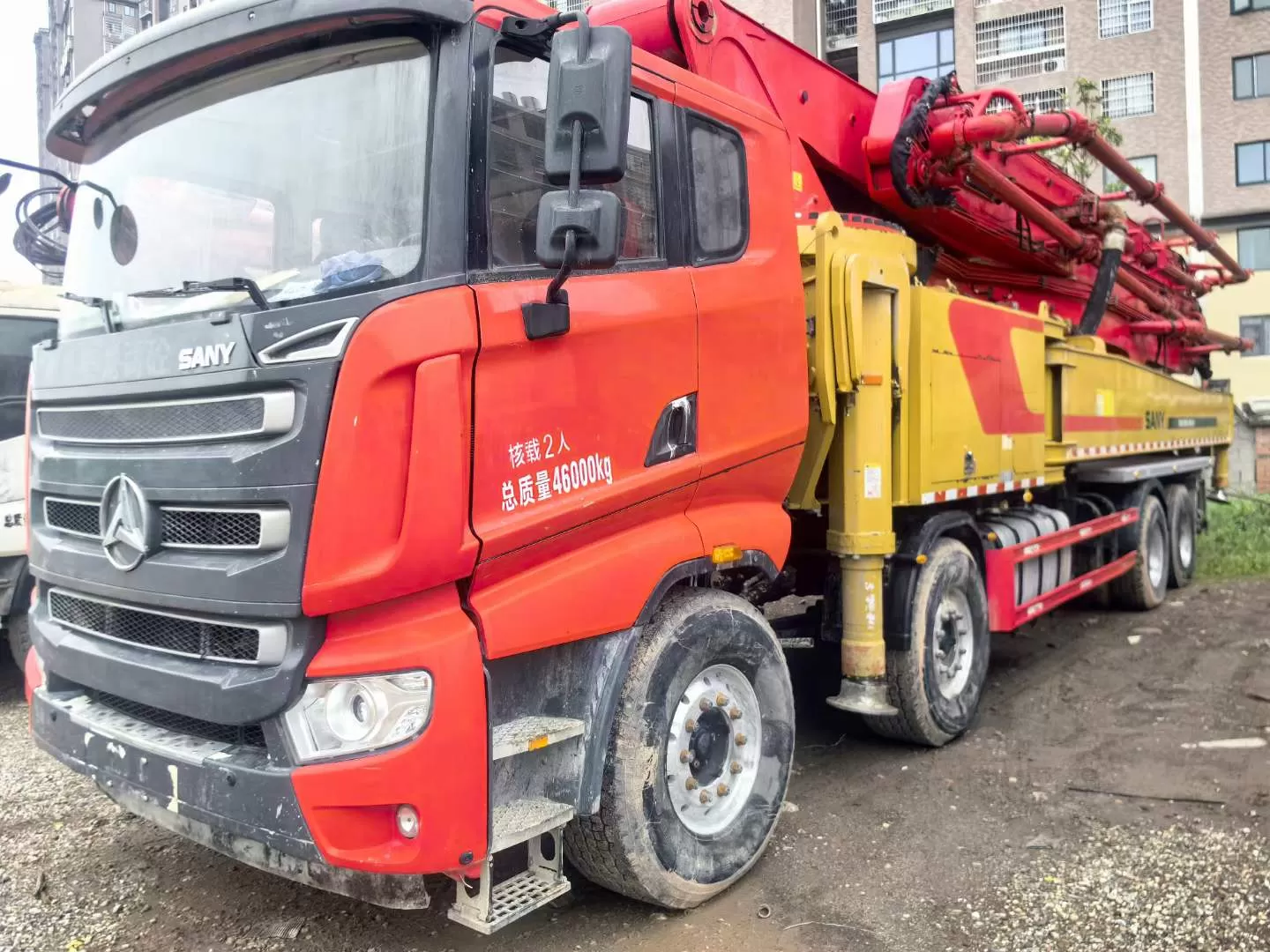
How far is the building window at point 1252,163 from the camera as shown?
2770 centimetres

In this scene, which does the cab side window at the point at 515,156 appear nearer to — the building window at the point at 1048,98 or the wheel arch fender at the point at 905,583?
the wheel arch fender at the point at 905,583

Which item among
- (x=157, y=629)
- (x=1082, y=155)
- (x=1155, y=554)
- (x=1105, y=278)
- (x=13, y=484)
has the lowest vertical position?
(x=1155, y=554)

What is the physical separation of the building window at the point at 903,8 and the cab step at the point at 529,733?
3267cm

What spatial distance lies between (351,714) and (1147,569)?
8026 millimetres

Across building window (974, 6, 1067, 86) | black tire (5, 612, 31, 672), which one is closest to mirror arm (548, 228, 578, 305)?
black tire (5, 612, 31, 672)

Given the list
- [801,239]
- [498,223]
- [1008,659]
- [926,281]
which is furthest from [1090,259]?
[498,223]

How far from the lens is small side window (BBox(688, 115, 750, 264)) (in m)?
3.68

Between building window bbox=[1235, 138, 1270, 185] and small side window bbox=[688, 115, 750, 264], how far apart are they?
29820mm

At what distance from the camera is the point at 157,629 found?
117 inches

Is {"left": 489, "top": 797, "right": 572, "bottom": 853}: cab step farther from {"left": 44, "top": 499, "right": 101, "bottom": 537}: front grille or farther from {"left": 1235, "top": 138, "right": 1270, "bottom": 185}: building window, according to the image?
{"left": 1235, "top": 138, "right": 1270, "bottom": 185}: building window

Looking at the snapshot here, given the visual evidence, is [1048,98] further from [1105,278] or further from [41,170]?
[41,170]

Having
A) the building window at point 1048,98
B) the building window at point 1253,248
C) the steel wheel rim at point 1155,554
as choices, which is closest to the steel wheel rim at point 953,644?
the steel wheel rim at point 1155,554

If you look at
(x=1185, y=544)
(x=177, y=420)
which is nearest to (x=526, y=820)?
(x=177, y=420)

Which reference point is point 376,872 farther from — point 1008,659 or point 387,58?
point 1008,659
